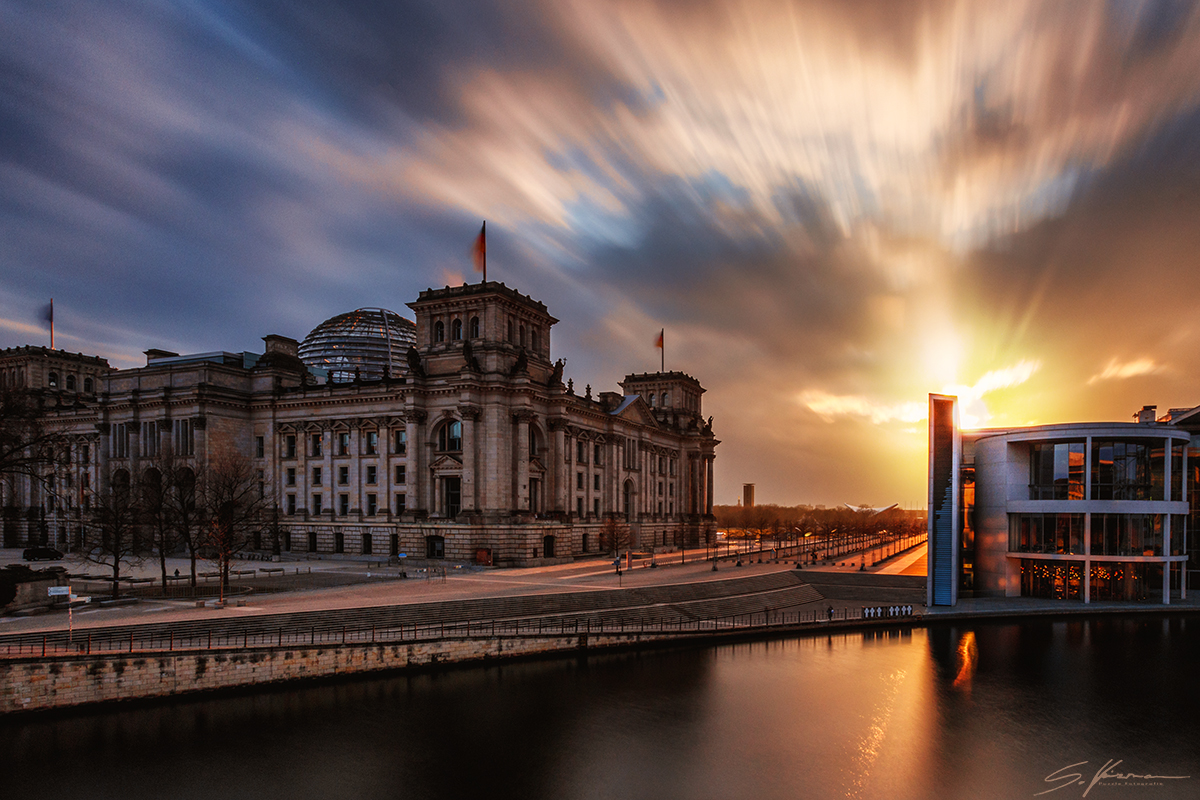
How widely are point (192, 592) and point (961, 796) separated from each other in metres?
49.9

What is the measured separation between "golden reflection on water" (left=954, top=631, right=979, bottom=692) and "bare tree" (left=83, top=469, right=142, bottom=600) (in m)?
53.6

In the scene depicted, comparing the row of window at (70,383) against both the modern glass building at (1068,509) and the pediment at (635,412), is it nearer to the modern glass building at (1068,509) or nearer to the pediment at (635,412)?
the pediment at (635,412)

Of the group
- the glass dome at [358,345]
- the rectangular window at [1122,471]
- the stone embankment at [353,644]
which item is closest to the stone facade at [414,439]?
the glass dome at [358,345]

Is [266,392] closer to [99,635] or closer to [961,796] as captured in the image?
[99,635]

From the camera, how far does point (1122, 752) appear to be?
101 ft

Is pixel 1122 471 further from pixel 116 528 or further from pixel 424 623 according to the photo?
pixel 116 528

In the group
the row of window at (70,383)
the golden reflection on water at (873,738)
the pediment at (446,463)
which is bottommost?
the golden reflection on water at (873,738)

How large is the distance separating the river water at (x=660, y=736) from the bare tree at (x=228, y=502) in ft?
70.5

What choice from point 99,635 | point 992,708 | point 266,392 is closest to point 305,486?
point 266,392

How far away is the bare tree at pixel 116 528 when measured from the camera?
53469 mm

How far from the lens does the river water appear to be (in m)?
27.2

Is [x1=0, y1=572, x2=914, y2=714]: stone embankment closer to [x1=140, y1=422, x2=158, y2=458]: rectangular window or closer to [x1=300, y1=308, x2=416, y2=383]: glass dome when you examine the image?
[x1=140, y1=422, x2=158, y2=458]: rectangular window

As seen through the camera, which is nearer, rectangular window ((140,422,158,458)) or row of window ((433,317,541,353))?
row of window ((433,317,541,353))

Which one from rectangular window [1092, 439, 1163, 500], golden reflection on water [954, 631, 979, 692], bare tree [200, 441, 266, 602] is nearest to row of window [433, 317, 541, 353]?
bare tree [200, 441, 266, 602]
